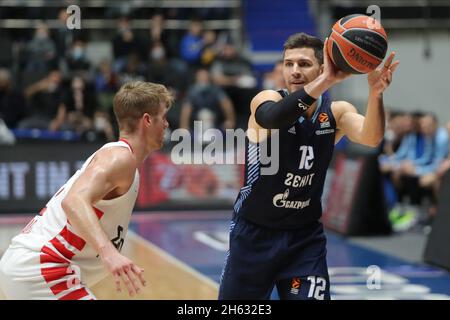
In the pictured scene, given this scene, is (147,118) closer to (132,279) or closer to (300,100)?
(300,100)

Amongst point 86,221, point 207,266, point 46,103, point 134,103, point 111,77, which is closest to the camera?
point 86,221

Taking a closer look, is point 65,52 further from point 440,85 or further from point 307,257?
point 307,257

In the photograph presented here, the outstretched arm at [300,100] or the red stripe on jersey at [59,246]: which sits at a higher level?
the outstretched arm at [300,100]

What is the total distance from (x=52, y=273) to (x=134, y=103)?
99 centimetres

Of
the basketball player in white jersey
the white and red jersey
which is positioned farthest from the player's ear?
the white and red jersey

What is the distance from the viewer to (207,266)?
398 inches

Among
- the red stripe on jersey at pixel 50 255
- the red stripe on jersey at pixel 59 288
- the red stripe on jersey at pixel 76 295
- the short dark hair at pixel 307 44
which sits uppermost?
the short dark hair at pixel 307 44

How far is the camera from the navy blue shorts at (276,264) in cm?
525

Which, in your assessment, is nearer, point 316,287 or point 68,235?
point 68,235

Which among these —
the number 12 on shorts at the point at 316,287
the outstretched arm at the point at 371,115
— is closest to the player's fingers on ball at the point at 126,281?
the number 12 on shorts at the point at 316,287

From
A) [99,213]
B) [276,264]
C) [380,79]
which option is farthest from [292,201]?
[99,213]

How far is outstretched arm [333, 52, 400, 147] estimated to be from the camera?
198 inches

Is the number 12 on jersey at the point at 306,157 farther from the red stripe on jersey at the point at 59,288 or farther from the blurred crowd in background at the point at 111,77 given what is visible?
the blurred crowd in background at the point at 111,77
